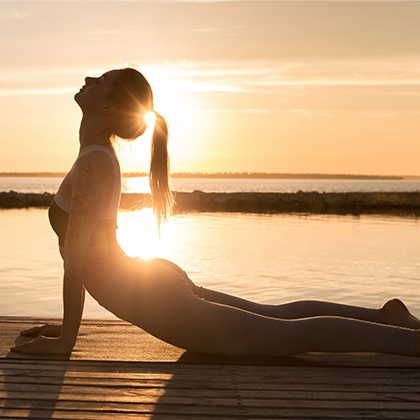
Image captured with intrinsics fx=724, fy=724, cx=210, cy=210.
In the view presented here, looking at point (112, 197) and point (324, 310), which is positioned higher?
point (112, 197)

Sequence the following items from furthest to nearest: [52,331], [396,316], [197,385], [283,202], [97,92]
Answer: [283,202]
[52,331]
[396,316]
[97,92]
[197,385]

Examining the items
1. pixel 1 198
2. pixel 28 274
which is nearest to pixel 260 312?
pixel 28 274

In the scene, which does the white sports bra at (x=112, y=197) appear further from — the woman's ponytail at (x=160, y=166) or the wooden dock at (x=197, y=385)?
the wooden dock at (x=197, y=385)

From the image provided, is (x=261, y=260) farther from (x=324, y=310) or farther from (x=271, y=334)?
(x=271, y=334)

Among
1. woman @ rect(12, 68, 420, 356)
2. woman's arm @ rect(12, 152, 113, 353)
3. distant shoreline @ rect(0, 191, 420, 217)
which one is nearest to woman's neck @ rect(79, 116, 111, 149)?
woman @ rect(12, 68, 420, 356)

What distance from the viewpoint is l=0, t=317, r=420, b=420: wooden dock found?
3619 mm

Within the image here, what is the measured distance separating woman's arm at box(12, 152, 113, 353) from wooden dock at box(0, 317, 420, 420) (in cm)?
26

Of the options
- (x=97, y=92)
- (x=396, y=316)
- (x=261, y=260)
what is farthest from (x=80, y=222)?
(x=261, y=260)

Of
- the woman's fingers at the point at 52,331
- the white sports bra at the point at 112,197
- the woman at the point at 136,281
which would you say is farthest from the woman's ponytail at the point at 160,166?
the woman's fingers at the point at 52,331

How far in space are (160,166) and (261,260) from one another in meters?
13.3

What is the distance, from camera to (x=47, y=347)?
470 centimetres

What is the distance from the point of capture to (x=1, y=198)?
165 feet

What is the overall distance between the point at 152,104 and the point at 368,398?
2276 mm

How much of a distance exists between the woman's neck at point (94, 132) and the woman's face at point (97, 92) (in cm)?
10
